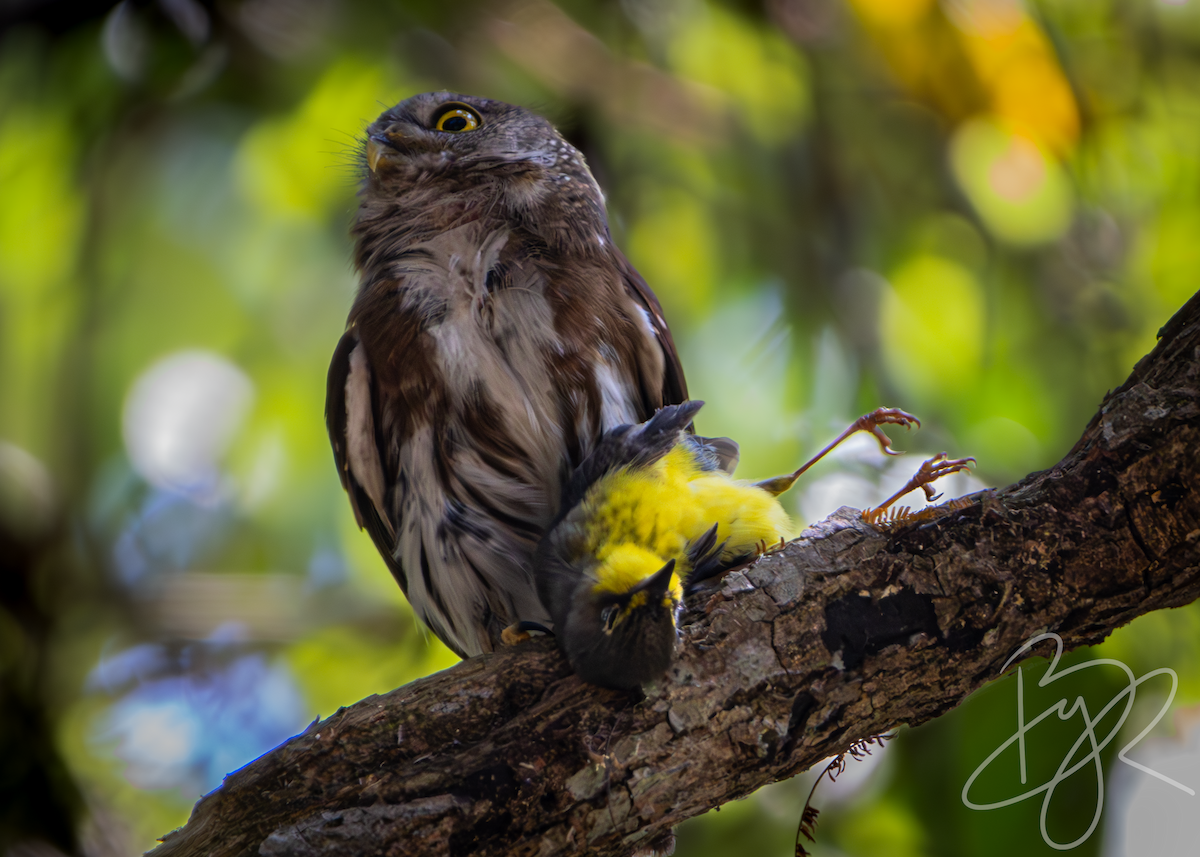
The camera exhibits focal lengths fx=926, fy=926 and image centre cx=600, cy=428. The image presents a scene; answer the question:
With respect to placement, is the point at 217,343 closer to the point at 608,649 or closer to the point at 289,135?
the point at 289,135

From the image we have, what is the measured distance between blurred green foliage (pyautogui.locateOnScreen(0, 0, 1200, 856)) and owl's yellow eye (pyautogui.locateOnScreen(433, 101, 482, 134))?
583 mm

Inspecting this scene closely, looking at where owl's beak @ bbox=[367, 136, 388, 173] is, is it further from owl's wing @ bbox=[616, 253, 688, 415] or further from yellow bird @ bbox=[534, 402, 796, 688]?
yellow bird @ bbox=[534, 402, 796, 688]

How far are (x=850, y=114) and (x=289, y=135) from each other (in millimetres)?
3034

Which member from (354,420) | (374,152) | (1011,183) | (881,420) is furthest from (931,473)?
(1011,183)

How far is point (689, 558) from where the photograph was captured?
2449mm

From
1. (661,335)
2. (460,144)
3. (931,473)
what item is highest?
(460,144)

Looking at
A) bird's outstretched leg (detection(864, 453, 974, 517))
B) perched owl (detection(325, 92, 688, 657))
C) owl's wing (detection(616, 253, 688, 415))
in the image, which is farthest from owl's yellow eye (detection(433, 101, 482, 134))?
bird's outstretched leg (detection(864, 453, 974, 517))

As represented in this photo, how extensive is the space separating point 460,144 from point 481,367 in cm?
101

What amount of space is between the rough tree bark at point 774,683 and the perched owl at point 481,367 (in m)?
0.93

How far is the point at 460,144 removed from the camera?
344 centimetres

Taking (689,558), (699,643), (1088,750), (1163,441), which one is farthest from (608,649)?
(1088,750)

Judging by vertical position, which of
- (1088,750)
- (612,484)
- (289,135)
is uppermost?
(289,135)

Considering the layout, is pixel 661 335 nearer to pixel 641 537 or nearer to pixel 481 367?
pixel 481 367

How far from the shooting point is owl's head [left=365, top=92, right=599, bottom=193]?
3350 mm
